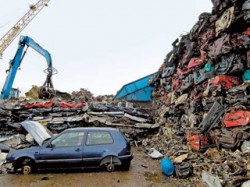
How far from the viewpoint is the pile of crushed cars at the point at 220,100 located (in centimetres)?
565

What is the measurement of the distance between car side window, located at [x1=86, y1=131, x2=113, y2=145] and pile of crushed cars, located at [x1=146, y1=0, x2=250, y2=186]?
2511mm

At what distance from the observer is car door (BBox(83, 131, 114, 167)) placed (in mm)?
7949

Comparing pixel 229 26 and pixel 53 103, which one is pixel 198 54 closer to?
pixel 229 26

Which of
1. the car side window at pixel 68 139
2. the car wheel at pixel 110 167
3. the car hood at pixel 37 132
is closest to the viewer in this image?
the car wheel at pixel 110 167

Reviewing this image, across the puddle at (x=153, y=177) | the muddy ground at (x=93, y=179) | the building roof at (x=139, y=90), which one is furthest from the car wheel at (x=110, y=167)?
the building roof at (x=139, y=90)

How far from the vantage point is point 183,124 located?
9.93 meters

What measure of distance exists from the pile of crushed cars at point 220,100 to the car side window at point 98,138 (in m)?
2.51

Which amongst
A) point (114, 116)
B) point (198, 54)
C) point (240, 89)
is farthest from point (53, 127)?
point (240, 89)

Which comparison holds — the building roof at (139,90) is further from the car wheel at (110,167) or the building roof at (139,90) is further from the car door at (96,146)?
the car wheel at (110,167)

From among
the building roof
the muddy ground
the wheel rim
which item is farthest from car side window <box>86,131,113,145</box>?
the building roof

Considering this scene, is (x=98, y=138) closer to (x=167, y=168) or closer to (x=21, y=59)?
(x=167, y=168)

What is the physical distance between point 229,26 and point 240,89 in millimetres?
1777

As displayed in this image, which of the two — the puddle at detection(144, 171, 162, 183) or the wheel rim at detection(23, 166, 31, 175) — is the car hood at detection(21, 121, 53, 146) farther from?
the puddle at detection(144, 171, 162, 183)

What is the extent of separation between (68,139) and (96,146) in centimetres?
104
